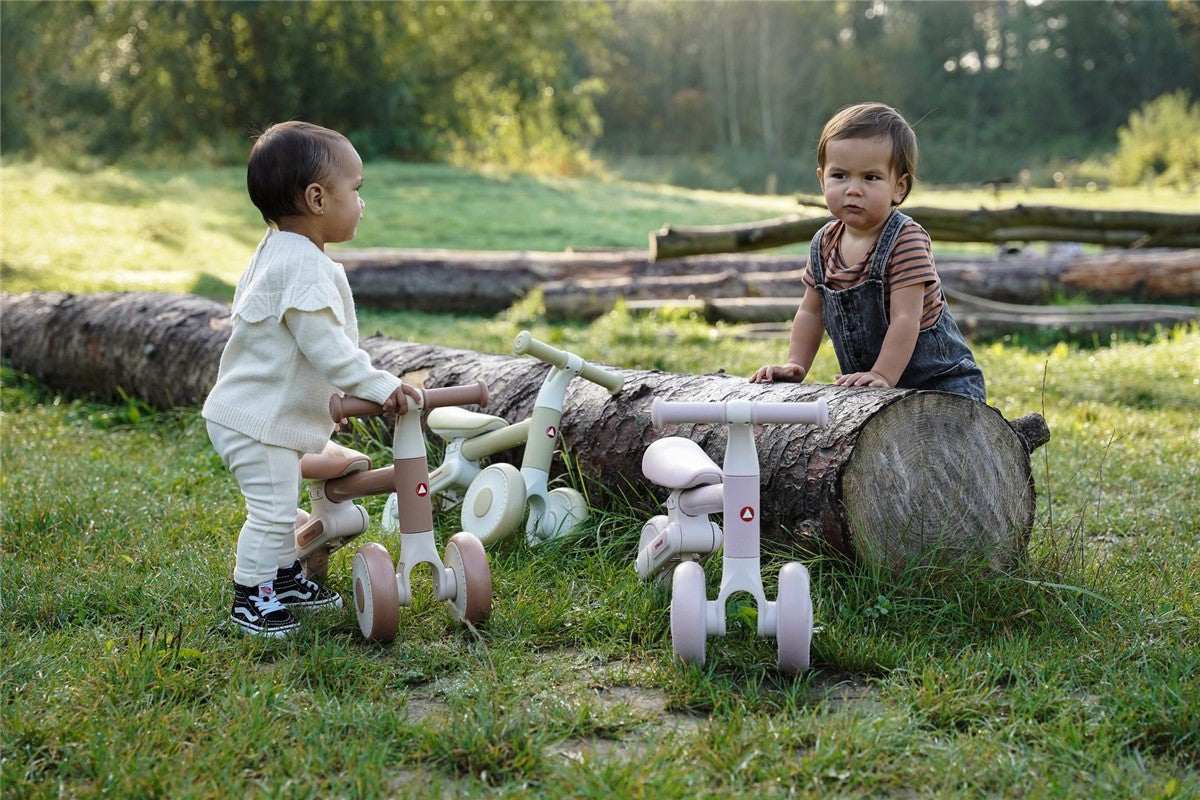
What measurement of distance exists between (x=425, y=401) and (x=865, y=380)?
1461mm

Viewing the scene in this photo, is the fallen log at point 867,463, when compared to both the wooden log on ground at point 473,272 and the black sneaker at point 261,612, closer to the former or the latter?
the black sneaker at point 261,612

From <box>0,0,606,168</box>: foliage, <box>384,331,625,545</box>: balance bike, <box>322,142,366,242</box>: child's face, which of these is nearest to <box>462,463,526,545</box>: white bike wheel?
<box>384,331,625,545</box>: balance bike

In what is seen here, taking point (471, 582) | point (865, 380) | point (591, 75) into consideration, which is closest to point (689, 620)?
point (471, 582)

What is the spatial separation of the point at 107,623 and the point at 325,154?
1.55 meters

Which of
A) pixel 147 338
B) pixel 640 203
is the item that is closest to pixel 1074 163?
pixel 640 203

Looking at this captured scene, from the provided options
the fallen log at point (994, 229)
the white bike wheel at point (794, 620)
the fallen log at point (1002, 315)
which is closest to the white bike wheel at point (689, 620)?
the white bike wheel at point (794, 620)

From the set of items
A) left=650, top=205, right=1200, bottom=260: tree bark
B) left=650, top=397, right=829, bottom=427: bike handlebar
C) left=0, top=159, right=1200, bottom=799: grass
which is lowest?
left=0, top=159, right=1200, bottom=799: grass

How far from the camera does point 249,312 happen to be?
3191mm

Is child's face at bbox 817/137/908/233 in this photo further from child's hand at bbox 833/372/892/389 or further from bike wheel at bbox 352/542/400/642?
bike wheel at bbox 352/542/400/642

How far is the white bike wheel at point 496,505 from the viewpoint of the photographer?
382cm

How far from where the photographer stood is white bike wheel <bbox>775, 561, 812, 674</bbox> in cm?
278

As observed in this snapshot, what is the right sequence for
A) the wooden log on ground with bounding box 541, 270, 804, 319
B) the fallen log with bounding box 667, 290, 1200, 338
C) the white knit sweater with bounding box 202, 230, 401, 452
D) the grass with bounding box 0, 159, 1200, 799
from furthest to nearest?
the wooden log on ground with bounding box 541, 270, 804, 319 → the fallen log with bounding box 667, 290, 1200, 338 → the white knit sweater with bounding box 202, 230, 401, 452 → the grass with bounding box 0, 159, 1200, 799

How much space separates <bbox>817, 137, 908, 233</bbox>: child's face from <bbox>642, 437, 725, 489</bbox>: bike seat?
1.03 metres

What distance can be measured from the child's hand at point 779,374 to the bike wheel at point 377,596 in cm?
150
